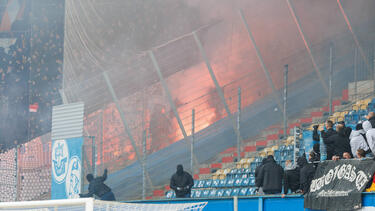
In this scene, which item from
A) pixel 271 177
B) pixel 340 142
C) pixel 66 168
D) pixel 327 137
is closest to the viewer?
pixel 340 142

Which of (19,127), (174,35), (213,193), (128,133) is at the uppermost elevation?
(174,35)

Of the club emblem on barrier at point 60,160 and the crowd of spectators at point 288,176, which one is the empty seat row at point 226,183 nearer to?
the crowd of spectators at point 288,176

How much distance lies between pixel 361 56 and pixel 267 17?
256 cm

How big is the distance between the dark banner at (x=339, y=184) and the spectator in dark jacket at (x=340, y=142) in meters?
0.37

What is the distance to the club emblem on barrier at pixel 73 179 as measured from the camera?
11.2m

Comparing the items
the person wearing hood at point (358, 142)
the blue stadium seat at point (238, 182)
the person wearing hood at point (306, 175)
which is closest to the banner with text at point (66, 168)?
the blue stadium seat at point (238, 182)

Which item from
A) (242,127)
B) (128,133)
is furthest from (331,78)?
(128,133)

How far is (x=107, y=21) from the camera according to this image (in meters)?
14.3

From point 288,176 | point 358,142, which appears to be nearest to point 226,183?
point 288,176

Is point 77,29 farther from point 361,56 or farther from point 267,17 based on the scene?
point 361,56

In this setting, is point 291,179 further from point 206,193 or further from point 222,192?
point 206,193

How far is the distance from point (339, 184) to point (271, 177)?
1.34 meters

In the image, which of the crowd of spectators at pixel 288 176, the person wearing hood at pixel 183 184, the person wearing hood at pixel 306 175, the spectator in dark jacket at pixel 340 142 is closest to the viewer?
the person wearing hood at pixel 306 175

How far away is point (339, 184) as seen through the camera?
8.49 metres
